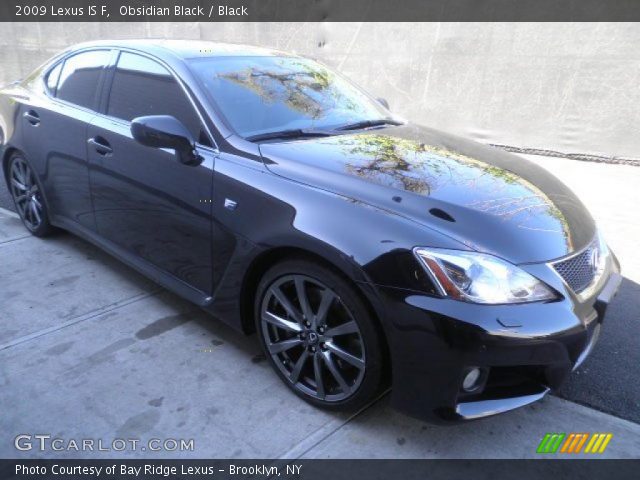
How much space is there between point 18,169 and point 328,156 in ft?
10.4

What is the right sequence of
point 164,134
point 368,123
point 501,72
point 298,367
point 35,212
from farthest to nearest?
point 501,72
point 35,212
point 368,123
point 164,134
point 298,367

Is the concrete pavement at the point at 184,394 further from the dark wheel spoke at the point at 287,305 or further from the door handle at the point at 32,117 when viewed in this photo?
the door handle at the point at 32,117

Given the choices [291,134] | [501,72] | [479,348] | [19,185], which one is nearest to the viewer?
[479,348]

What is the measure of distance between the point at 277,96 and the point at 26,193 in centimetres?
262

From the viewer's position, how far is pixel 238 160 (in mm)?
2578

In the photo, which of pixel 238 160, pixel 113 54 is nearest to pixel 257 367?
pixel 238 160

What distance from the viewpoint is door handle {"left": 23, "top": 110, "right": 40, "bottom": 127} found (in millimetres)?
3959

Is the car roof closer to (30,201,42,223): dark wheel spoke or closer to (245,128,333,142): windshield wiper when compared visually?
(245,128,333,142): windshield wiper

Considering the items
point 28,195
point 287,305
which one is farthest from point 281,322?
point 28,195

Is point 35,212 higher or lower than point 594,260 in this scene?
lower

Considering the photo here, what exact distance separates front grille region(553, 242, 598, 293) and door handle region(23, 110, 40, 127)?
379cm

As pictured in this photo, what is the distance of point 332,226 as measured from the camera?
7.14 feet

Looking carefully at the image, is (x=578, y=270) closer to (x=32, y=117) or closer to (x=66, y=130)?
(x=66, y=130)
